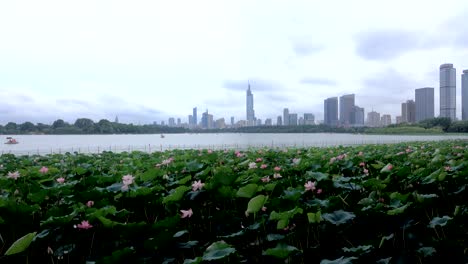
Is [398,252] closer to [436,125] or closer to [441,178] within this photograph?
[441,178]

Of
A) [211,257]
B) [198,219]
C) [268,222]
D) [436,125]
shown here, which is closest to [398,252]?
[268,222]

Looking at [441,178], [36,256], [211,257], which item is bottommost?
[36,256]

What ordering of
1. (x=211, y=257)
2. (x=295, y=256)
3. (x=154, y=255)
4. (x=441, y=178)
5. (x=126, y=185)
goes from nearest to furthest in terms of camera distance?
(x=211, y=257) < (x=154, y=255) < (x=295, y=256) < (x=126, y=185) < (x=441, y=178)

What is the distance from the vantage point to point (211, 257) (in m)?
1.72

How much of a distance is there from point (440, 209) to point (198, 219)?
6.20 feet

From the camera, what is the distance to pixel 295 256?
2049 mm

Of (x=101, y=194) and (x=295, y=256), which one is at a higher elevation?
(x=101, y=194)

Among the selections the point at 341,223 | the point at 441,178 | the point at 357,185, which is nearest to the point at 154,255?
the point at 341,223

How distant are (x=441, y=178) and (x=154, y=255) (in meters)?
2.22

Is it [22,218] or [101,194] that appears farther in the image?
[101,194]

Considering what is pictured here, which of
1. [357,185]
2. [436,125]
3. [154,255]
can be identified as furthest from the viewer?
[436,125]

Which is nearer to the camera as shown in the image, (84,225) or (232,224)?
(84,225)

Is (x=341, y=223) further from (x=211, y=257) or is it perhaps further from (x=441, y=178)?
(x=441, y=178)

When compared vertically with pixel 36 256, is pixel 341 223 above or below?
above
